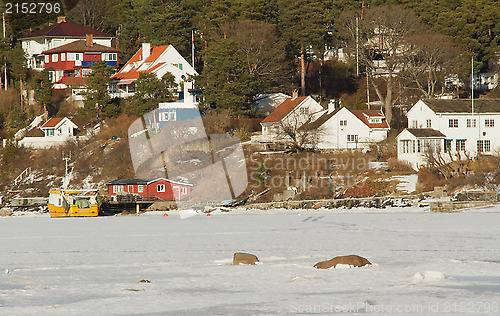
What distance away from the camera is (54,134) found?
6688 centimetres

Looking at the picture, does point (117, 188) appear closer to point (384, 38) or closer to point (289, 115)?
point (289, 115)

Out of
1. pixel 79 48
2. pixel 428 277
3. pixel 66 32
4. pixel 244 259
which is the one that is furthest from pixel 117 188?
pixel 428 277

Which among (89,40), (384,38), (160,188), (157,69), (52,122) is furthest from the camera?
(89,40)

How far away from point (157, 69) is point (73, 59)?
13109mm

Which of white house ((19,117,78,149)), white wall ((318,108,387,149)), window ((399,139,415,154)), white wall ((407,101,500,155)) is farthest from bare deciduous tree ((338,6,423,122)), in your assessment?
white house ((19,117,78,149))

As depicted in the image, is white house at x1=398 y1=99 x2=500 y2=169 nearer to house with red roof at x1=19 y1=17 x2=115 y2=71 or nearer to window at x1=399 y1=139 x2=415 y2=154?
window at x1=399 y1=139 x2=415 y2=154

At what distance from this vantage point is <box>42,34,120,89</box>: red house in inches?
3007

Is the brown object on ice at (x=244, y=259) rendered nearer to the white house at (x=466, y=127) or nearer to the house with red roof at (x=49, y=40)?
the white house at (x=466, y=127)

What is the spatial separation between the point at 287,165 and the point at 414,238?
2933cm

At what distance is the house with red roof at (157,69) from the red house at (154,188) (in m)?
19.3

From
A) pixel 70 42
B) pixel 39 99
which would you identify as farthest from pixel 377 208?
pixel 70 42

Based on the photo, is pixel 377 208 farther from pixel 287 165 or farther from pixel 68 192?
pixel 68 192

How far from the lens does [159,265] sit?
1619cm

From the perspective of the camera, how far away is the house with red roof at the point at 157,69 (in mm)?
70250
